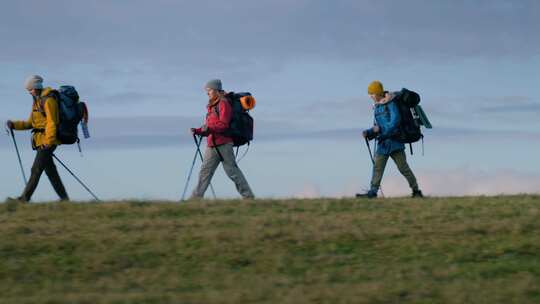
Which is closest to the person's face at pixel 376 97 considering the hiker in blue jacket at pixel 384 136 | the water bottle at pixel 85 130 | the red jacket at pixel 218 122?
the hiker in blue jacket at pixel 384 136

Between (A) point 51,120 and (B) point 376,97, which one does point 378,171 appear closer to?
(B) point 376,97

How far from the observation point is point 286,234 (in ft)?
44.8

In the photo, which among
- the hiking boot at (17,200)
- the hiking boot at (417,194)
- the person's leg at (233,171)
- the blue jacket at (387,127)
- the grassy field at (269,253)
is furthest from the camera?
the hiking boot at (417,194)

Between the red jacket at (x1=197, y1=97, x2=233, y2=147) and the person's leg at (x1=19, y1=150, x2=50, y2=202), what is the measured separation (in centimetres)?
295

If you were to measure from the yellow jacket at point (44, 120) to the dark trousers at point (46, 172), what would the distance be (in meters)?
0.22

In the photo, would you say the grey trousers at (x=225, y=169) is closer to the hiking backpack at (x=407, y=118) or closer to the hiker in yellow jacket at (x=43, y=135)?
the hiker in yellow jacket at (x=43, y=135)

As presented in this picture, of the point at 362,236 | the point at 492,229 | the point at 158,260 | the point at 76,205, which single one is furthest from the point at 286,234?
the point at 76,205

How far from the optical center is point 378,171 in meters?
19.1

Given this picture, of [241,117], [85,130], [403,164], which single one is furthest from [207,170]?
[403,164]

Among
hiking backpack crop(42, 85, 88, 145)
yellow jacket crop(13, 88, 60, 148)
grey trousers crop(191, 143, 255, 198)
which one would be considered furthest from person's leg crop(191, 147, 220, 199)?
yellow jacket crop(13, 88, 60, 148)

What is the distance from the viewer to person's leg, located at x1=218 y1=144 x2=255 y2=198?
60.8 ft

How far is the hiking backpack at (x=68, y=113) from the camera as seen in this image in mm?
17978

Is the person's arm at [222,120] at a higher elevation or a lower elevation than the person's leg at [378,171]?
higher

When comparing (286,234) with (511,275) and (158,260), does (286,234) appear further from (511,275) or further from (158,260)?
(511,275)
